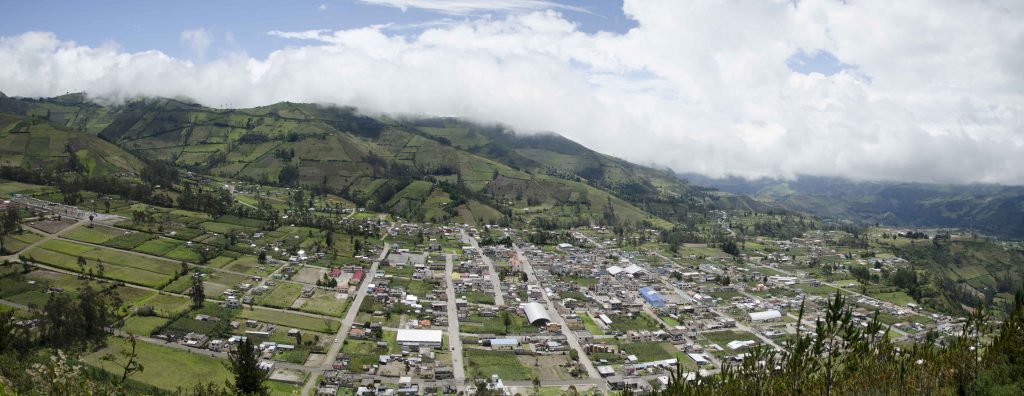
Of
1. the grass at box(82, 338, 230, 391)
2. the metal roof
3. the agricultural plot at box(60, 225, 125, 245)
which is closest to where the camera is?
the grass at box(82, 338, 230, 391)

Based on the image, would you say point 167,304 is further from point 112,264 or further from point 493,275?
point 493,275

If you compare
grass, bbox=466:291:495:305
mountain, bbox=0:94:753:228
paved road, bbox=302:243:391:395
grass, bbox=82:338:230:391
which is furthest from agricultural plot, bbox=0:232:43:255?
mountain, bbox=0:94:753:228

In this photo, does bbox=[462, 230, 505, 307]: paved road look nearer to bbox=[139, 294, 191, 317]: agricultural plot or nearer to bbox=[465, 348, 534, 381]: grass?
bbox=[465, 348, 534, 381]: grass

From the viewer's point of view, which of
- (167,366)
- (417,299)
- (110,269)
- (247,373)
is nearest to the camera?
(247,373)

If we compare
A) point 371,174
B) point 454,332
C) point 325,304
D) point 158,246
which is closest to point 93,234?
point 158,246

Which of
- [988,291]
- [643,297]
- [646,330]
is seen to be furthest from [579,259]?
[988,291]

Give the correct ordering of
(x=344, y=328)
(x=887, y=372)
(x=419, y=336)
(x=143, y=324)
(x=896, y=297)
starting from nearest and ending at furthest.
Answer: (x=887, y=372)
(x=143, y=324)
(x=419, y=336)
(x=344, y=328)
(x=896, y=297)
